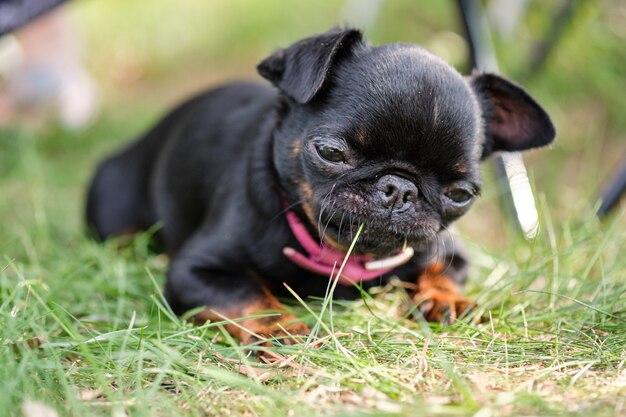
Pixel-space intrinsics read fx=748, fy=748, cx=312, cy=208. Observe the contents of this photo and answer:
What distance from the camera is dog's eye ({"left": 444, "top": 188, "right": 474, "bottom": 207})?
303 centimetres

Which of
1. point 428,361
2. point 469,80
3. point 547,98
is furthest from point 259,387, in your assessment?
point 547,98

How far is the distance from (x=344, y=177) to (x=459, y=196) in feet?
1.67

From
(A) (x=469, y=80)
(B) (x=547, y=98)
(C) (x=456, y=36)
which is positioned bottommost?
(B) (x=547, y=98)

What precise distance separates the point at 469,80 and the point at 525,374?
4.77ft

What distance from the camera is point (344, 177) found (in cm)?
289

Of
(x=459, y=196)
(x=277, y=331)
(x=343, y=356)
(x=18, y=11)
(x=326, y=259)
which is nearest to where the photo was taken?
(x=343, y=356)

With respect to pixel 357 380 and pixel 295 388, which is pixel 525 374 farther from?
pixel 295 388

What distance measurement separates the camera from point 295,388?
7.88 ft

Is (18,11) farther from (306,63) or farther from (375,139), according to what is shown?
(375,139)

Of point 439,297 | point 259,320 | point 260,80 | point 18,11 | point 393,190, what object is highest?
point 18,11

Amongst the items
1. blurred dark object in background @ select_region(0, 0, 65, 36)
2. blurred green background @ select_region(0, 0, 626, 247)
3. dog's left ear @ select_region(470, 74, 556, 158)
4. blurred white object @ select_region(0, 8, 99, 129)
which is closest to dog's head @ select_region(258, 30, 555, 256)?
dog's left ear @ select_region(470, 74, 556, 158)

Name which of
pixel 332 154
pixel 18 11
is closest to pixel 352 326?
pixel 332 154

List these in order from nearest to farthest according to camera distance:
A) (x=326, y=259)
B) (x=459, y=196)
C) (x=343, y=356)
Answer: (x=343, y=356) → (x=459, y=196) → (x=326, y=259)

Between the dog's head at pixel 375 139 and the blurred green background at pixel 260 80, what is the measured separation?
2.15 ft
